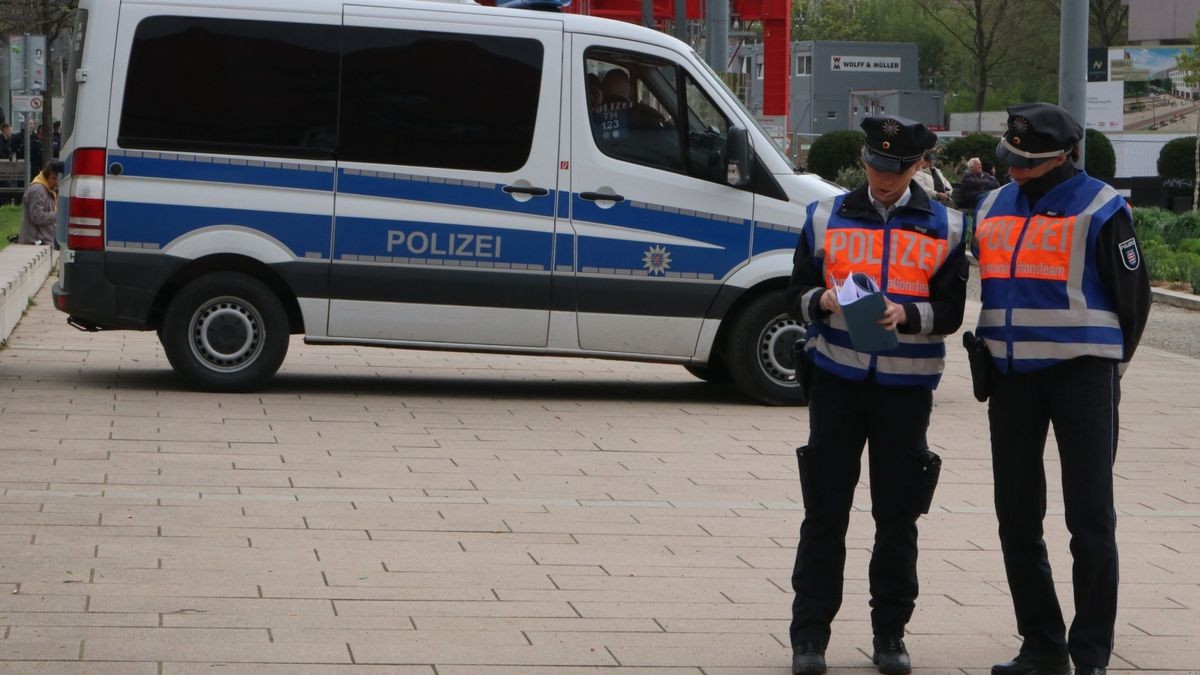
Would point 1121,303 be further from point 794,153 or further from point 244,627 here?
point 794,153

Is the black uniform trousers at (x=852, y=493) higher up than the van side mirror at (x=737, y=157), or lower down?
lower down

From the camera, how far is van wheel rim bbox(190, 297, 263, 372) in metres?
11.0

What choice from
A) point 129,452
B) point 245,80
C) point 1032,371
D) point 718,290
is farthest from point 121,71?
point 1032,371

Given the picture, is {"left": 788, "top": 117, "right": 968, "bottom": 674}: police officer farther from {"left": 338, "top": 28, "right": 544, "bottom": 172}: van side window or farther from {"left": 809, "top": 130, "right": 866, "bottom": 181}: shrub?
{"left": 809, "top": 130, "right": 866, "bottom": 181}: shrub

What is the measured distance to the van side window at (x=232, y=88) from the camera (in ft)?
35.5

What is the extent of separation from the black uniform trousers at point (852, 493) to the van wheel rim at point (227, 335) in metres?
6.28

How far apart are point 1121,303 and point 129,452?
5252mm

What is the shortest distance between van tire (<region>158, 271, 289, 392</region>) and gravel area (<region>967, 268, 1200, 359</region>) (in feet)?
19.8

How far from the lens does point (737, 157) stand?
11.1 meters

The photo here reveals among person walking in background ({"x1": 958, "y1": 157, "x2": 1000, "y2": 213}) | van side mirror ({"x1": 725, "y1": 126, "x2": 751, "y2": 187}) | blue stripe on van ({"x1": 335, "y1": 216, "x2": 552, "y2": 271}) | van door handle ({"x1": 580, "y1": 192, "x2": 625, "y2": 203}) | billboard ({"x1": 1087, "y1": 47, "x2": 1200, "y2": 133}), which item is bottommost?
blue stripe on van ({"x1": 335, "y1": 216, "x2": 552, "y2": 271})

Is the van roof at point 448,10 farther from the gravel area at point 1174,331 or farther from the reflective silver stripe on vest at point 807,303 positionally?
the reflective silver stripe on vest at point 807,303

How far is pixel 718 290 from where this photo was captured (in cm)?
1120

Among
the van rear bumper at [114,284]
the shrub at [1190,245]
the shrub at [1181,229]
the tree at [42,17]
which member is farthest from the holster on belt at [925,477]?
the tree at [42,17]

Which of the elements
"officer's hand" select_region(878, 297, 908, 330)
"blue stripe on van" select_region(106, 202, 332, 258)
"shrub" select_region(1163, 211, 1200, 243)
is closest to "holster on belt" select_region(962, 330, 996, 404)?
"officer's hand" select_region(878, 297, 908, 330)
